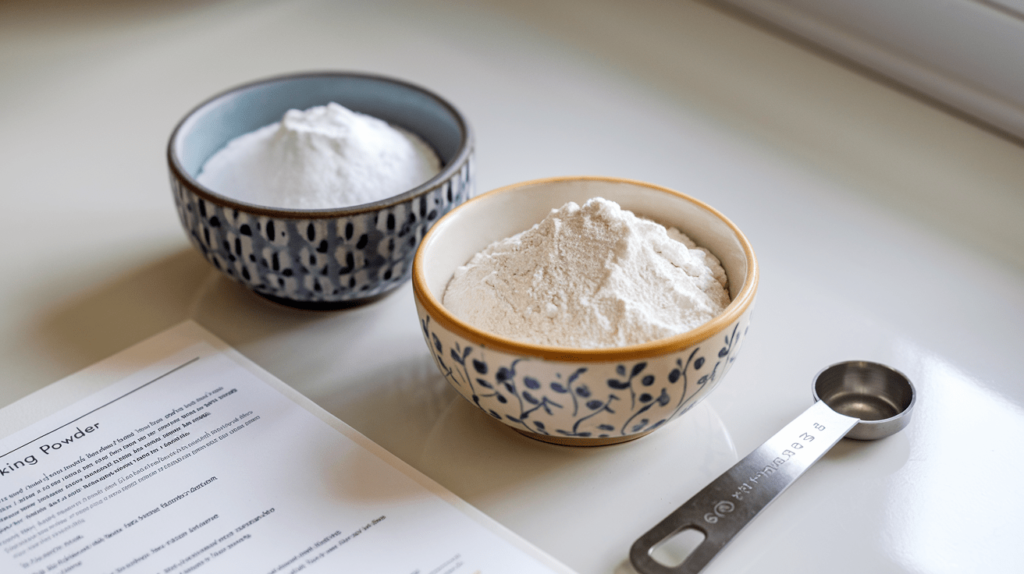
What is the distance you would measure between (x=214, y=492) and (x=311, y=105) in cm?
40

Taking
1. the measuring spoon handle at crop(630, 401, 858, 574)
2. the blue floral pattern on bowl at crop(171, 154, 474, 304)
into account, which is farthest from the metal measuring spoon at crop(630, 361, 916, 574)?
the blue floral pattern on bowl at crop(171, 154, 474, 304)

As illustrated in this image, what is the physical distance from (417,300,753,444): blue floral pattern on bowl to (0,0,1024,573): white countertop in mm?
55

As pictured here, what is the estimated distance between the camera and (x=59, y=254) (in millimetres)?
779

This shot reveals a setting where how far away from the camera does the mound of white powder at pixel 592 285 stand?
501mm

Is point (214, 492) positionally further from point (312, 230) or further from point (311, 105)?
point (311, 105)

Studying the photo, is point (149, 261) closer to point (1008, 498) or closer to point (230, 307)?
point (230, 307)

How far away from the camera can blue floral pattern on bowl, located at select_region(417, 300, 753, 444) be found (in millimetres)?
474

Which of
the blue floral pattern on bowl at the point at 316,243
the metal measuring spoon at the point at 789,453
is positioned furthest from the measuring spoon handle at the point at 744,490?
the blue floral pattern on bowl at the point at 316,243

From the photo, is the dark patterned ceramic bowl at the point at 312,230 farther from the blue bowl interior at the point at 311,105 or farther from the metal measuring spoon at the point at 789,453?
the metal measuring spoon at the point at 789,453

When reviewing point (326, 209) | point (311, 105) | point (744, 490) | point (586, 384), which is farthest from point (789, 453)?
point (311, 105)

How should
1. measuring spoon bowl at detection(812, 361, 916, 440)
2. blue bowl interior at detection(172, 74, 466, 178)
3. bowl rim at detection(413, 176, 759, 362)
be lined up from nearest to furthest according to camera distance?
bowl rim at detection(413, 176, 759, 362)
measuring spoon bowl at detection(812, 361, 916, 440)
blue bowl interior at detection(172, 74, 466, 178)

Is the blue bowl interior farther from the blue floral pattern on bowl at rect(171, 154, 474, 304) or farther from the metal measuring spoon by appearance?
the metal measuring spoon

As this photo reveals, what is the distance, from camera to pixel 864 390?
1.99 ft

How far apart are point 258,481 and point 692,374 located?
28 centimetres
